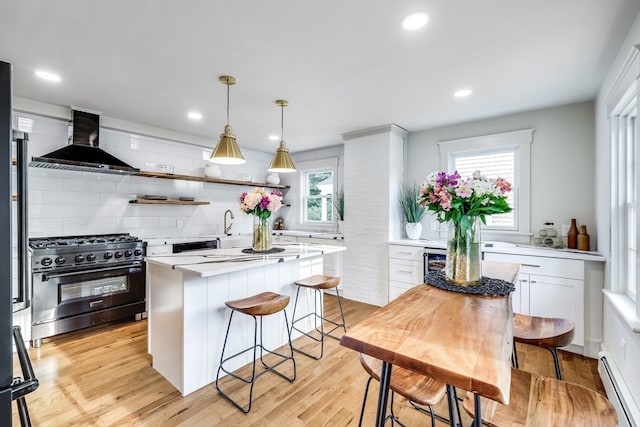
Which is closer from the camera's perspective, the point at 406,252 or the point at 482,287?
the point at 482,287

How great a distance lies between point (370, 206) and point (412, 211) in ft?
1.84

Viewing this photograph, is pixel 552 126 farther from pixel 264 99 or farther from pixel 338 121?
pixel 264 99

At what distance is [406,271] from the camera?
3.68 metres

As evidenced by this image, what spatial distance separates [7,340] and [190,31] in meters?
1.84

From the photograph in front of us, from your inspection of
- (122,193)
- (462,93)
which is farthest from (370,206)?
(122,193)

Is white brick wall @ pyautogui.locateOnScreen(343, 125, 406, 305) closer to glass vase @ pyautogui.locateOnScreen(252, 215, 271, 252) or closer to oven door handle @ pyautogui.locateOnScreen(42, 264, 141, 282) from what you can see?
glass vase @ pyautogui.locateOnScreen(252, 215, 271, 252)

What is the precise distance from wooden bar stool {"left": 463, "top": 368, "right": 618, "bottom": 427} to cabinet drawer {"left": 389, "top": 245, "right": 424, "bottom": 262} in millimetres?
2392

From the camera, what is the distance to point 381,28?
1824mm

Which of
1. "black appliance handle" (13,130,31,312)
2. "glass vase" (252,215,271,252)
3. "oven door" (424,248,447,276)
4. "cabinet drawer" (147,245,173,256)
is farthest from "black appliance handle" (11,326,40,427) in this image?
"oven door" (424,248,447,276)

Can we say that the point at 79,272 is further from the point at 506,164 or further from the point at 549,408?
the point at 506,164

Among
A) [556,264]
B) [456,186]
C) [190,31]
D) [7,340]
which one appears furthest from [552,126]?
[7,340]

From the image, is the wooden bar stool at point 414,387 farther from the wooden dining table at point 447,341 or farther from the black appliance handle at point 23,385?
the black appliance handle at point 23,385

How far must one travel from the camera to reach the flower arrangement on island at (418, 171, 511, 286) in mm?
1480

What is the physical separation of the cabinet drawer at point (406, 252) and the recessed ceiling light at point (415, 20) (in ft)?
7.91
